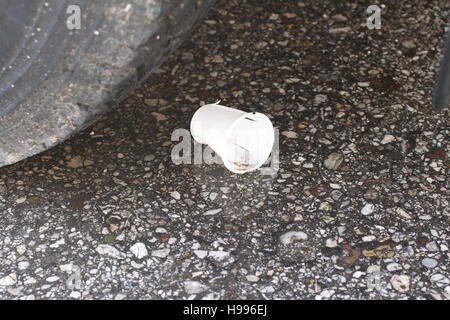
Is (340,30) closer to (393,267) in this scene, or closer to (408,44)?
(408,44)

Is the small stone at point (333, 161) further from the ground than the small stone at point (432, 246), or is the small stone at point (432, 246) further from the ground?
the small stone at point (333, 161)

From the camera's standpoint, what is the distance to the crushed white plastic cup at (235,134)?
230 centimetres

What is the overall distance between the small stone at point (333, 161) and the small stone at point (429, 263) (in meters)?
0.45

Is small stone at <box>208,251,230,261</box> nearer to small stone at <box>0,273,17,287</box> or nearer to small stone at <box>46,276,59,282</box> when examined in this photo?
small stone at <box>46,276,59,282</box>

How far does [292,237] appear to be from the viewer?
2.06m

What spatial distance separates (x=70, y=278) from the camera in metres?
1.94

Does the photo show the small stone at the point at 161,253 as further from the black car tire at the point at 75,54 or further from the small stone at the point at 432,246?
the small stone at the point at 432,246

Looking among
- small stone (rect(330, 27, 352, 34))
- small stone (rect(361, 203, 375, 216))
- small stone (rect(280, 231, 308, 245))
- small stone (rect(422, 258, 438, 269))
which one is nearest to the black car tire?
small stone (rect(280, 231, 308, 245))

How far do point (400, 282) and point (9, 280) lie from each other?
108 centimetres

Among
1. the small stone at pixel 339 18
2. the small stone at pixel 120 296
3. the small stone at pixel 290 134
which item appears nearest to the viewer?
the small stone at pixel 120 296

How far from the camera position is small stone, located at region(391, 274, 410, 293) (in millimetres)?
1897

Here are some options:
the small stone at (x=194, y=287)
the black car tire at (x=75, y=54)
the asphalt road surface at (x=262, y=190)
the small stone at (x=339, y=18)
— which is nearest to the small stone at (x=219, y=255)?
the asphalt road surface at (x=262, y=190)

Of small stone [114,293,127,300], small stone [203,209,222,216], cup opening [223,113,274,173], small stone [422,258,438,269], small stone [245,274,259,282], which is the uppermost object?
cup opening [223,113,274,173]
